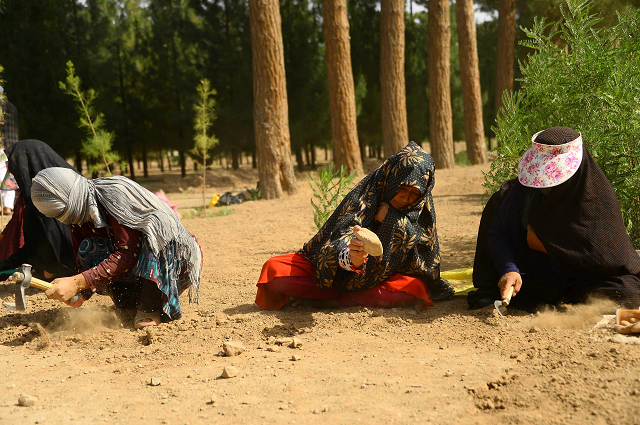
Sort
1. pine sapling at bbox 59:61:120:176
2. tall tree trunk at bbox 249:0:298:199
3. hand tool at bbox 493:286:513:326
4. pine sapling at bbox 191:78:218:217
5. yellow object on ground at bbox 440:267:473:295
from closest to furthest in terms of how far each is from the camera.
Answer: hand tool at bbox 493:286:513:326
yellow object on ground at bbox 440:267:473:295
pine sapling at bbox 59:61:120:176
tall tree trunk at bbox 249:0:298:199
pine sapling at bbox 191:78:218:217

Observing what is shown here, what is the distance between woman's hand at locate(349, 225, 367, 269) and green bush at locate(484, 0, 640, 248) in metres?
1.73

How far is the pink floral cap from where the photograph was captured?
2773 mm

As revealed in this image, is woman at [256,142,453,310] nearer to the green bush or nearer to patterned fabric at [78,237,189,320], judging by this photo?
patterned fabric at [78,237,189,320]

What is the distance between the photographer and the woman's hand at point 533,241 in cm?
305

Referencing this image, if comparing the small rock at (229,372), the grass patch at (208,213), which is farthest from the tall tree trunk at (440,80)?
the small rock at (229,372)

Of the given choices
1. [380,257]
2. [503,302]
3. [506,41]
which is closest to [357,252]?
[380,257]

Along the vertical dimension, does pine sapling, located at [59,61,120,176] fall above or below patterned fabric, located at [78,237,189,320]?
above

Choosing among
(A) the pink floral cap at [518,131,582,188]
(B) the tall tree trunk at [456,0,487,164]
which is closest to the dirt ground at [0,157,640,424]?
(A) the pink floral cap at [518,131,582,188]

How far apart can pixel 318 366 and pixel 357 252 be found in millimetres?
694

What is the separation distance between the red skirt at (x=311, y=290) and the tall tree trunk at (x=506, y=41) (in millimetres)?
12933

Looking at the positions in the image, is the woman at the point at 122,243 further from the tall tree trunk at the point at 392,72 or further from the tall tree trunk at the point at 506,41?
the tall tree trunk at the point at 506,41

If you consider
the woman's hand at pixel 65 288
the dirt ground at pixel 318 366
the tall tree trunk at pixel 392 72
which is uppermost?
the tall tree trunk at pixel 392 72

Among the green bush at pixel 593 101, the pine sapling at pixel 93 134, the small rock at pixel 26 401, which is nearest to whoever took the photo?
the small rock at pixel 26 401

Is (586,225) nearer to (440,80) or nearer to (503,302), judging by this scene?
(503,302)
